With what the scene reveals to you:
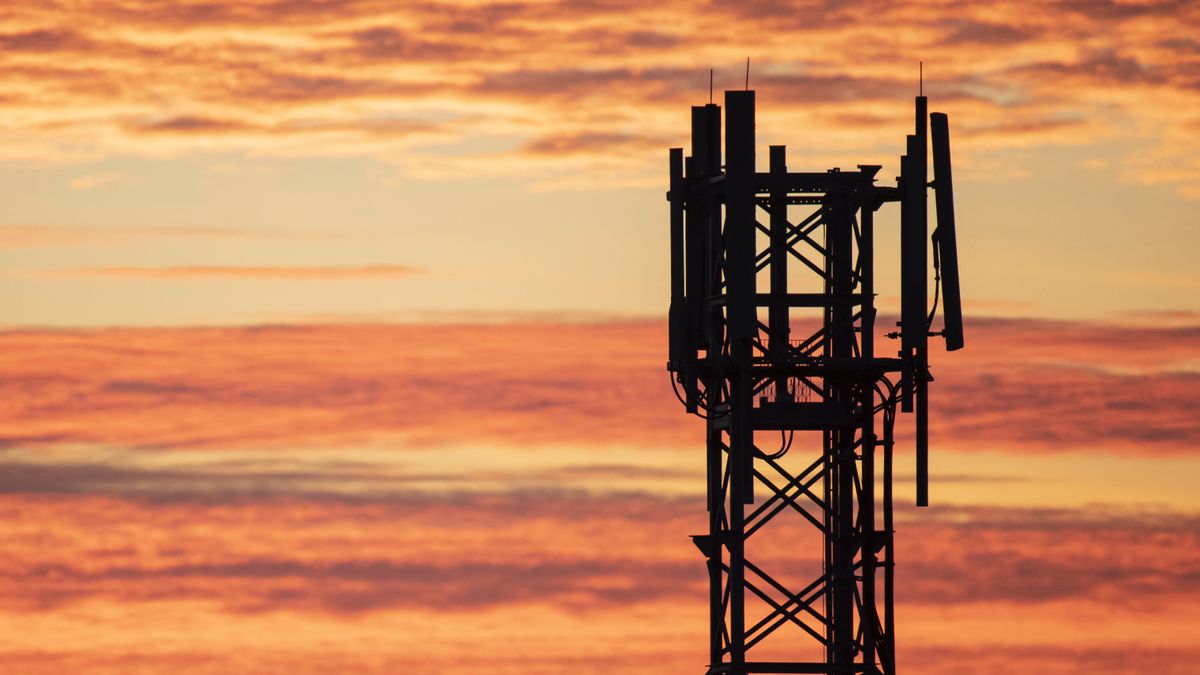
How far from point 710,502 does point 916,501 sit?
5.69 metres

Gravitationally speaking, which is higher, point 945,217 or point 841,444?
point 945,217

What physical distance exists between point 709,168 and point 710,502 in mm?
8574

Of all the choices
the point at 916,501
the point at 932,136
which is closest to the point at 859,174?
Result: the point at 932,136

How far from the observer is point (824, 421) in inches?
3792

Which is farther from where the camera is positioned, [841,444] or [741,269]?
[841,444]

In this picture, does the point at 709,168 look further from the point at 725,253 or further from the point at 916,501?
the point at 916,501

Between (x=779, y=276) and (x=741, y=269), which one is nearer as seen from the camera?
(x=741, y=269)

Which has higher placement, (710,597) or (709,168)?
(709,168)

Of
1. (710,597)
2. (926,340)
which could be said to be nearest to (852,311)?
(926,340)

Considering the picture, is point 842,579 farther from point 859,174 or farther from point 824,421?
point 859,174

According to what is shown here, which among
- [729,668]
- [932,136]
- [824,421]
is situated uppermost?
[932,136]

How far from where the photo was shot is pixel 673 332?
96438mm

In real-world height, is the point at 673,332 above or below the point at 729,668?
above

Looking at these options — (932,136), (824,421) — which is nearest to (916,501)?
(824,421)
